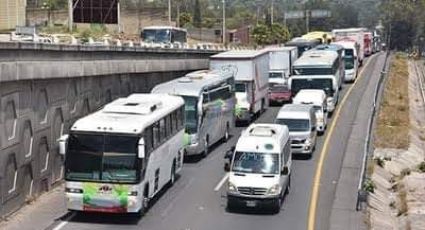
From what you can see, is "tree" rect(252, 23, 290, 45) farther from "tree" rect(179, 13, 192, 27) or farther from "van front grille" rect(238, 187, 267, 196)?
"van front grille" rect(238, 187, 267, 196)

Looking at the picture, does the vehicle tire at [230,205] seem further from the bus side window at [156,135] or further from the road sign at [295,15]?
the road sign at [295,15]

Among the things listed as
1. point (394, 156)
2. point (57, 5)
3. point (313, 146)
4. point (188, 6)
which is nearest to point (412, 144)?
point (394, 156)

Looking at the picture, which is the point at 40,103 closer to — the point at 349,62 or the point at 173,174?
the point at 173,174

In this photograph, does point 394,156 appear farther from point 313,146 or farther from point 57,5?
point 57,5

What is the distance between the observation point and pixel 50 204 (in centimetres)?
2561

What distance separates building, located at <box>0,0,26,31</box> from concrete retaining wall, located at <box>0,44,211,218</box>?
Answer: 699 centimetres

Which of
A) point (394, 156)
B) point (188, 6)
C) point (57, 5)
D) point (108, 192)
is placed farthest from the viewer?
point (188, 6)

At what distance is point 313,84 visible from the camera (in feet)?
161

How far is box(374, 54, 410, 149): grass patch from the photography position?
Result: 44.0 metres

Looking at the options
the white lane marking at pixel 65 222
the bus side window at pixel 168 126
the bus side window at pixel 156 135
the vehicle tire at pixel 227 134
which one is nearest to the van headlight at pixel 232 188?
the bus side window at pixel 156 135

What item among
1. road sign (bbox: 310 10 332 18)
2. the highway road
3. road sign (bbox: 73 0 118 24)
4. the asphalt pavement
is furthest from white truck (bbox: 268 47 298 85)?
road sign (bbox: 310 10 332 18)

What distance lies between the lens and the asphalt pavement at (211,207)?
23188 millimetres

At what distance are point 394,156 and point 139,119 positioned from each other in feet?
67.3

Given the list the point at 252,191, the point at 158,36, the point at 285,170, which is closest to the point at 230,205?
the point at 252,191
